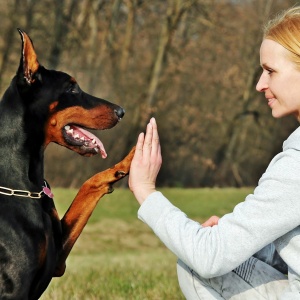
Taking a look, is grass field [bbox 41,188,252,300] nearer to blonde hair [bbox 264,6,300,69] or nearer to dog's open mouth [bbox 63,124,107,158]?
dog's open mouth [bbox 63,124,107,158]

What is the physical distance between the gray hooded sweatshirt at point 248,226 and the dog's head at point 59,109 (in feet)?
3.77

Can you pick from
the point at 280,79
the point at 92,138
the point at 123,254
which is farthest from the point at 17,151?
the point at 123,254

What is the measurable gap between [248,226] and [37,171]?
1572 mm

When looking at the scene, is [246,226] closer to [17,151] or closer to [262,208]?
[262,208]

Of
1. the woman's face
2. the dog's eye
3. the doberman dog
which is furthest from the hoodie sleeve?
the dog's eye

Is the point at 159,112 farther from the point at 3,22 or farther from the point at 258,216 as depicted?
the point at 258,216

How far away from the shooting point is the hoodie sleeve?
273 cm

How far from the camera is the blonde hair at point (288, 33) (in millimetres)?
2875

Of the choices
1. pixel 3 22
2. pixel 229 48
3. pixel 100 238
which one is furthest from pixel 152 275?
pixel 229 48

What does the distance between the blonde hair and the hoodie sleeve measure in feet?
1.35

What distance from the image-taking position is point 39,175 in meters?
3.94

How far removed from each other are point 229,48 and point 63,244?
94.1ft

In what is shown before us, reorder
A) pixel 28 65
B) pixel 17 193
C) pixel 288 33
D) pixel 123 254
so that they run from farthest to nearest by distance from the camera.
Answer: pixel 123 254, pixel 28 65, pixel 17 193, pixel 288 33

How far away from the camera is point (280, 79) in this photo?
2.94m
